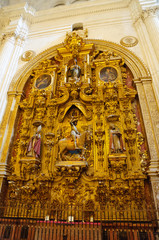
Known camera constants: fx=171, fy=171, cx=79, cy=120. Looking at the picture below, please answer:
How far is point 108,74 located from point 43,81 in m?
3.36

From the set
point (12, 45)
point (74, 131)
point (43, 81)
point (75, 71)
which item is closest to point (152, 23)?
point (75, 71)

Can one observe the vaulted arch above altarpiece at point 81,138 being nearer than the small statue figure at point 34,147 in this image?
Yes

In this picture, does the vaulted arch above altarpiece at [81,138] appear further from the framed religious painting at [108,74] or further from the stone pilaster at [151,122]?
the stone pilaster at [151,122]

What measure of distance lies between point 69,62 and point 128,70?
3.19 metres

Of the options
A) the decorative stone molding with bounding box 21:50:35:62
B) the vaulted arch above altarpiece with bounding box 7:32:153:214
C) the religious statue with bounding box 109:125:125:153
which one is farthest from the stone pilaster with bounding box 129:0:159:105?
the decorative stone molding with bounding box 21:50:35:62

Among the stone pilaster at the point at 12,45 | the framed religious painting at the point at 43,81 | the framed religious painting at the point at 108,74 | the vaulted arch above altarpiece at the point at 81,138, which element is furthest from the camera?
the framed religious painting at the point at 43,81

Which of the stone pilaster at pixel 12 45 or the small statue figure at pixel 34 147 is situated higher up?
the stone pilaster at pixel 12 45

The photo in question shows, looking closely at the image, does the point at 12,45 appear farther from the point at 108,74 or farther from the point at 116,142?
the point at 116,142

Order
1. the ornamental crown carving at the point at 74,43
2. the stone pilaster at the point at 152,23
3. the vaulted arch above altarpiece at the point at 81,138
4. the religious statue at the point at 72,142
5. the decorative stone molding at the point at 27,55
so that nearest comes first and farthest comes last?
the vaulted arch above altarpiece at the point at 81,138
the religious statue at the point at 72,142
the stone pilaster at the point at 152,23
the ornamental crown carving at the point at 74,43
the decorative stone molding at the point at 27,55

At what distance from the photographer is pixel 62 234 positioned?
13.5 ft

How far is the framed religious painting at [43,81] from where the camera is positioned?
8.80 meters

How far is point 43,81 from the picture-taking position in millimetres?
8953

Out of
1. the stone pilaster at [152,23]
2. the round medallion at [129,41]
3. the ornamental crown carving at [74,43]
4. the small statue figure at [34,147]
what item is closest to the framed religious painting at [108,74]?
the round medallion at [129,41]

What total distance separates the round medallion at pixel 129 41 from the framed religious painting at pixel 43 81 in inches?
168
